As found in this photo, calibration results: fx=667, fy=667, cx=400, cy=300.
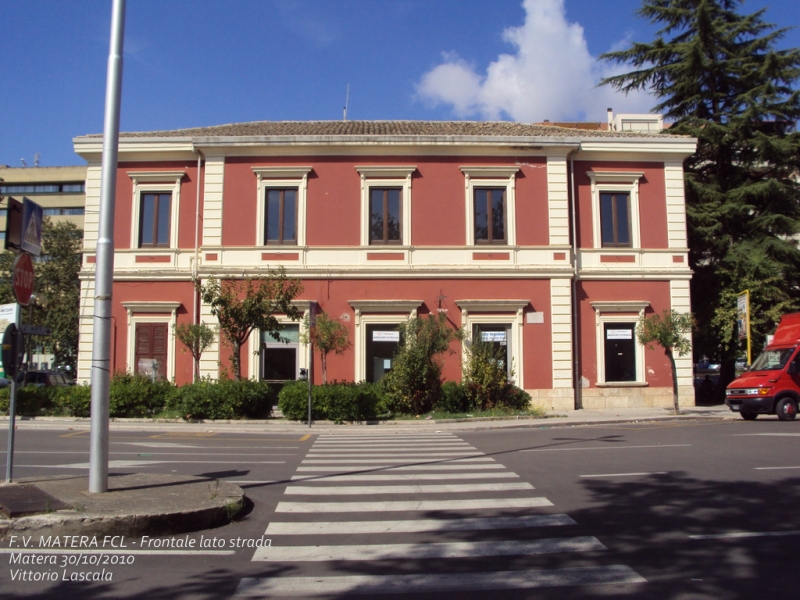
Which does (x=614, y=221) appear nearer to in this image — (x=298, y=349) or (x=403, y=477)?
(x=298, y=349)

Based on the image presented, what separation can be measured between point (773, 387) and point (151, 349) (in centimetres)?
2114

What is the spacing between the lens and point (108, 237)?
830cm

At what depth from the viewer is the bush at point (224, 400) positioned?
65.7 feet

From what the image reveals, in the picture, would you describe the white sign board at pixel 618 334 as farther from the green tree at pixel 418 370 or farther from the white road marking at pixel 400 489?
the white road marking at pixel 400 489

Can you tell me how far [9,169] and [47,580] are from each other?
3002 inches

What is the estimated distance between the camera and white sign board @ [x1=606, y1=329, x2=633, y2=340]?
2544cm

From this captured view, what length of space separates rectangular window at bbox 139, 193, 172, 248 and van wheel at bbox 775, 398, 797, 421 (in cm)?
2166

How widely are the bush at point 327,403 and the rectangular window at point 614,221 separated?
1202 centimetres

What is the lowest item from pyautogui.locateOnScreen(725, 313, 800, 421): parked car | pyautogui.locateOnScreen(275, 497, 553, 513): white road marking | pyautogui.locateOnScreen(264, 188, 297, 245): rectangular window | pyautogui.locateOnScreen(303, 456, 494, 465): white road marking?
pyautogui.locateOnScreen(303, 456, 494, 465): white road marking

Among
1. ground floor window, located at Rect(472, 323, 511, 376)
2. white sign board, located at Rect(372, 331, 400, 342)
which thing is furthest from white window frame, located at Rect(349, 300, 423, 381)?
ground floor window, located at Rect(472, 323, 511, 376)

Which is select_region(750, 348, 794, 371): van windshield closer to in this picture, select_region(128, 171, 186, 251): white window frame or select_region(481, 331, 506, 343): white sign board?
select_region(481, 331, 506, 343): white sign board

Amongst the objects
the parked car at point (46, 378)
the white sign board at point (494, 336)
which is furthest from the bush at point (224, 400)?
the parked car at point (46, 378)

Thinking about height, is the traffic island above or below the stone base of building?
below

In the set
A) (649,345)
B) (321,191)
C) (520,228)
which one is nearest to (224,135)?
(321,191)
